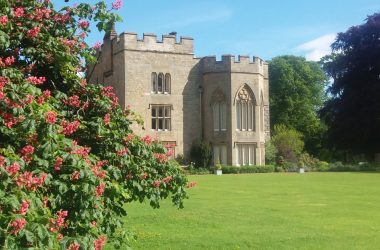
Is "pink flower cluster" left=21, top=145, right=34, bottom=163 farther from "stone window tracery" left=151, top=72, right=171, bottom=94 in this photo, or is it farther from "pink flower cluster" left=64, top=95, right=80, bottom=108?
"stone window tracery" left=151, top=72, right=171, bottom=94

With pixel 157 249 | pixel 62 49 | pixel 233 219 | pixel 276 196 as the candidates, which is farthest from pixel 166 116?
pixel 62 49

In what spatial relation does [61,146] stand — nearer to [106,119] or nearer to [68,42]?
[106,119]

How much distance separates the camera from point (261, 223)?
9820 millimetres

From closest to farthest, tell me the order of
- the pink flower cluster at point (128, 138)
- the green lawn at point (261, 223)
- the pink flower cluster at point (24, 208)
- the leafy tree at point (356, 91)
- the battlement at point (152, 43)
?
the pink flower cluster at point (24, 208) < the pink flower cluster at point (128, 138) < the green lawn at point (261, 223) < the battlement at point (152, 43) < the leafy tree at point (356, 91)

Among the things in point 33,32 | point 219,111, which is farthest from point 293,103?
point 33,32

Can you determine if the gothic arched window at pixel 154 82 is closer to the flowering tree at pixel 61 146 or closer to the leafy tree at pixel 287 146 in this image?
the leafy tree at pixel 287 146

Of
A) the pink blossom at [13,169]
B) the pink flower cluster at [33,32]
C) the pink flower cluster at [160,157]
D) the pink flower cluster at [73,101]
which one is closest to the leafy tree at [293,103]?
the pink flower cluster at [160,157]

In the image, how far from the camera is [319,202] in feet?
44.7

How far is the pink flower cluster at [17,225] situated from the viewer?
2.88 meters

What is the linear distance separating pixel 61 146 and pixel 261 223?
665 cm

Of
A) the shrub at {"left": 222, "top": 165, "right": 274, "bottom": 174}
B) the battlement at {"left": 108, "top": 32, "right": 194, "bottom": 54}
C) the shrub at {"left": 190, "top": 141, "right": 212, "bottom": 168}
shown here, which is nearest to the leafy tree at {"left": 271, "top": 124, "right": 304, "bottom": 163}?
the shrub at {"left": 222, "top": 165, "right": 274, "bottom": 174}

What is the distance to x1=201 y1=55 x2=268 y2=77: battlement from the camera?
3772 centimetres

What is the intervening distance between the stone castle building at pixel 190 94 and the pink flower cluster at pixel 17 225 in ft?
109

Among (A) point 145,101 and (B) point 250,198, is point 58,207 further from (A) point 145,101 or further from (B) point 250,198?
(A) point 145,101
